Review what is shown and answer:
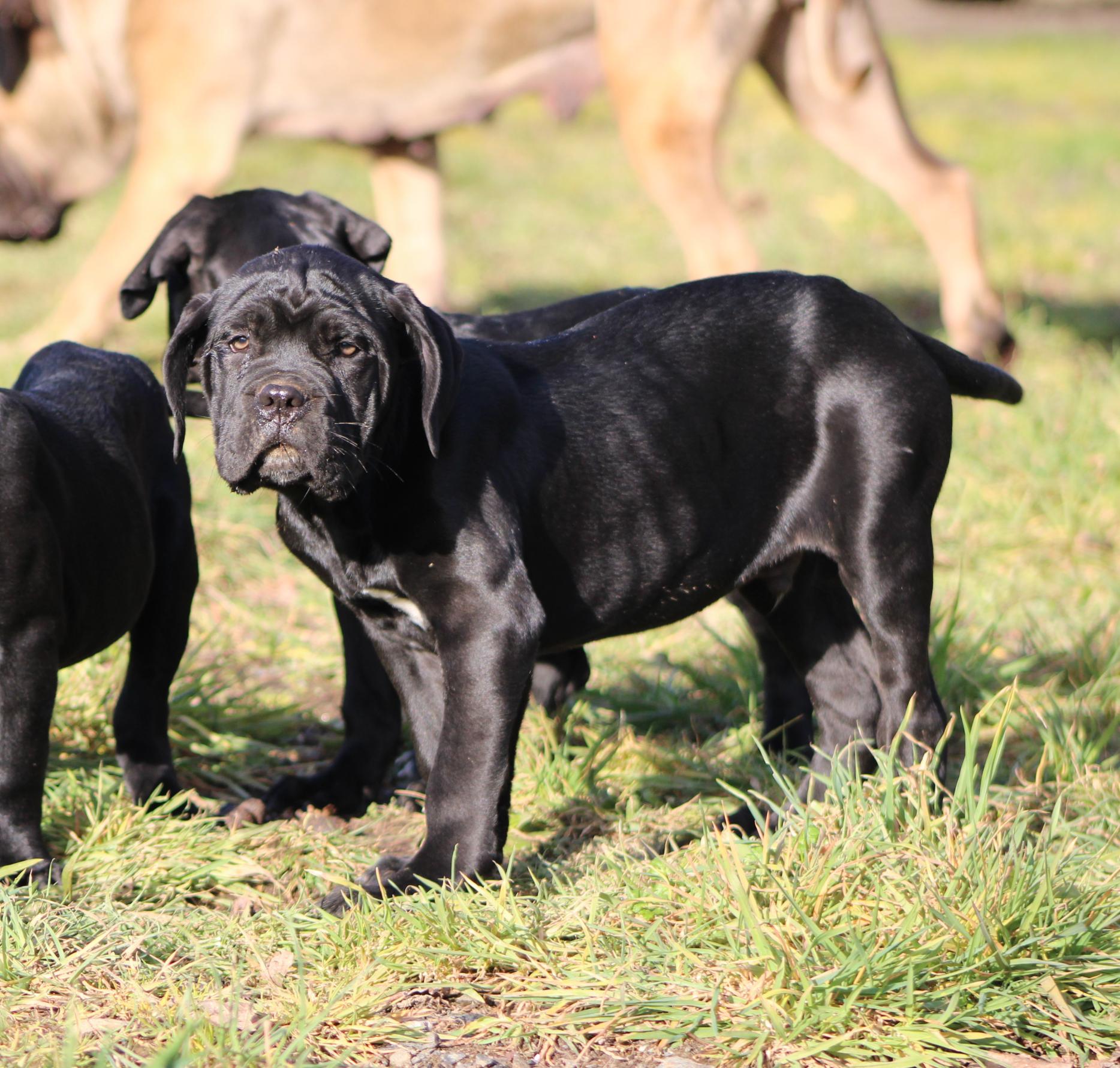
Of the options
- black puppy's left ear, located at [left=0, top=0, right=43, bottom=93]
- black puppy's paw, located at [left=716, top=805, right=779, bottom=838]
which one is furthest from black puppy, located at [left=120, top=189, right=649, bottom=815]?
black puppy's left ear, located at [left=0, top=0, right=43, bottom=93]

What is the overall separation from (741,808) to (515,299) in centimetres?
590

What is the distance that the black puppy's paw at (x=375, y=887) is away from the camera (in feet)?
10.4

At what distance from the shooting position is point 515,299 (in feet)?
30.6

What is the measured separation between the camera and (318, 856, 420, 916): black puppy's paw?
10.4 feet

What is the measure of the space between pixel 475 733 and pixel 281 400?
77cm

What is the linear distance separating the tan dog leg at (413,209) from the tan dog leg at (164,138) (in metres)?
0.87

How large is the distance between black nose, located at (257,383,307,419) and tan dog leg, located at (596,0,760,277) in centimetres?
458

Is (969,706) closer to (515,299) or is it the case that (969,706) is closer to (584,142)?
(515,299)

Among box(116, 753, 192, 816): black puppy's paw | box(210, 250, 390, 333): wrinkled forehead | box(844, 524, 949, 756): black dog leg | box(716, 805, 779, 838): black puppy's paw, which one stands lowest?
box(716, 805, 779, 838): black puppy's paw

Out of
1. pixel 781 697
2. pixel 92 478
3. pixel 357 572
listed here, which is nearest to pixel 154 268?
pixel 92 478

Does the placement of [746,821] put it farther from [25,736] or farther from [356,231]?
[356,231]

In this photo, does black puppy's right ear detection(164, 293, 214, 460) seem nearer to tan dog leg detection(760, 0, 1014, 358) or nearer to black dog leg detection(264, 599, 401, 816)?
black dog leg detection(264, 599, 401, 816)

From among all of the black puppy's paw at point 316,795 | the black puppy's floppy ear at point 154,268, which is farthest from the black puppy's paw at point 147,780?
the black puppy's floppy ear at point 154,268

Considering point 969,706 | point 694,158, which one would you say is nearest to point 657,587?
point 969,706
